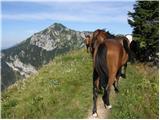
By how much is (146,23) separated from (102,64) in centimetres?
1467

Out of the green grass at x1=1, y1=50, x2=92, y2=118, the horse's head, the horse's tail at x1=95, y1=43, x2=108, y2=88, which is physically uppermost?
the horse's head

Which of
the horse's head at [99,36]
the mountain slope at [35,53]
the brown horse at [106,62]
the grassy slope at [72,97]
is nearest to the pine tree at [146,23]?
the mountain slope at [35,53]

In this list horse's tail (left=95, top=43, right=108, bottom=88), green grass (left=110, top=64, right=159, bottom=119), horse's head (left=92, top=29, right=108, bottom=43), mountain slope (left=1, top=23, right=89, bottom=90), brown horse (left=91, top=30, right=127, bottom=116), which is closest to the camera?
brown horse (left=91, top=30, right=127, bottom=116)

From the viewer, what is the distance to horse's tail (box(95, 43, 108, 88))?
12836 mm

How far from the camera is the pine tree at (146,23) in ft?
87.7

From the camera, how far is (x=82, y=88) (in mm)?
17594

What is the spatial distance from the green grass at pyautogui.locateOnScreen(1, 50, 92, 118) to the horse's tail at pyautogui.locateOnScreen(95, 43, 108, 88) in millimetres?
1460

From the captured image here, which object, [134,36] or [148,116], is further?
[134,36]

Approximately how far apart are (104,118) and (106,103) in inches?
21.1

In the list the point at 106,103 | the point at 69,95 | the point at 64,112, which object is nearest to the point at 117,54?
the point at 106,103

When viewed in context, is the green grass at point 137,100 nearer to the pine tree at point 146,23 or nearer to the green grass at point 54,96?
the green grass at point 54,96

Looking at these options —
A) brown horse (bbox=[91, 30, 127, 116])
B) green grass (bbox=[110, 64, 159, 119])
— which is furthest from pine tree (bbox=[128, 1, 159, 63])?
brown horse (bbox=[91, 30, 127, 116])

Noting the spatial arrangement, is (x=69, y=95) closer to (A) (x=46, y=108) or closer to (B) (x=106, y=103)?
(A) (x=46, y=108)

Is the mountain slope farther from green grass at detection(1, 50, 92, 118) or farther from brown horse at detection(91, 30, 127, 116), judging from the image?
brown horse at detection(91, 30, 127, 116)
